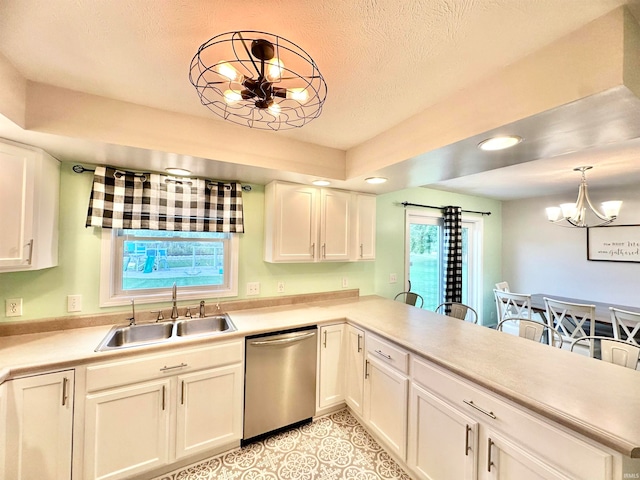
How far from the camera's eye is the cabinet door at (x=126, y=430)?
59.0 inches

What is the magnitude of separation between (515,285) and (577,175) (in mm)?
2273

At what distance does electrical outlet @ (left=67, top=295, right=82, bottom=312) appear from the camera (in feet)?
6.17

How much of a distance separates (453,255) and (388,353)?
244 centimetres

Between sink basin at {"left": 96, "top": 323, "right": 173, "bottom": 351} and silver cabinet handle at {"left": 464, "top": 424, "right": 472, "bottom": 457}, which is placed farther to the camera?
sink basin at {"left": 96, "top": 323, "right": 173, "bottom": 351}

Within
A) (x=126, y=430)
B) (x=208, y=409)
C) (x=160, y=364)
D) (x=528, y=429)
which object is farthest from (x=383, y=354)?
(x=126, y=430)

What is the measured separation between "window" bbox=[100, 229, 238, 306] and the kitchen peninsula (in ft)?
1.07

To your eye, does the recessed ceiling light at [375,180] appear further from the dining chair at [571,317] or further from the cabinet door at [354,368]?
the dining chair at [571,317]

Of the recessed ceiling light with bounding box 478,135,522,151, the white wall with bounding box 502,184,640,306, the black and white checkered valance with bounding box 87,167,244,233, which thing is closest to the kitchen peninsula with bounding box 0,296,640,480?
the black and white checkered valance with bounding box 87,167,244,233

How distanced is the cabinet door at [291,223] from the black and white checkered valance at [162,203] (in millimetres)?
302

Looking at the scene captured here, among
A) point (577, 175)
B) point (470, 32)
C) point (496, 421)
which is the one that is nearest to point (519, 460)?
point (496, 421)

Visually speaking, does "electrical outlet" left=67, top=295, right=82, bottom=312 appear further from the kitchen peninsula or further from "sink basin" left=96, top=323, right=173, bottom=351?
"sink basin" left=96, top=323, right=173, bottom=351

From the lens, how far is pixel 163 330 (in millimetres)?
2059

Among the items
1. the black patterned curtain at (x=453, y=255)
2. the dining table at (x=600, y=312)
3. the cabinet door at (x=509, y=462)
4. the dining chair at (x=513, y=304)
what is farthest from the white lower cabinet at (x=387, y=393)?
the dining table at (x=600, y=312)

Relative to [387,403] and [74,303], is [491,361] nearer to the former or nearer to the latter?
[387,403]
